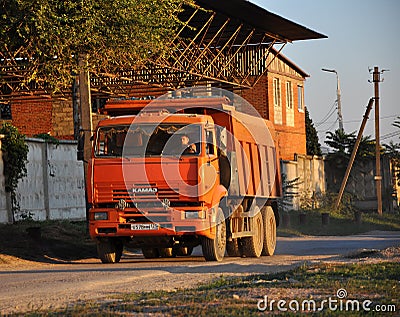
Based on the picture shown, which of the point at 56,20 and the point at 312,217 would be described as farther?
the point at 312,217

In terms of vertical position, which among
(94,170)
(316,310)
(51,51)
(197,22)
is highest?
(197,22)

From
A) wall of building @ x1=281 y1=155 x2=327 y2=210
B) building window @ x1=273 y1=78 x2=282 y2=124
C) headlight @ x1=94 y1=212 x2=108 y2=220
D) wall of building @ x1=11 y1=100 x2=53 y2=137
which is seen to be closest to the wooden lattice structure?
wall of building @ x1=11 y1=100 x2=53 y2=137

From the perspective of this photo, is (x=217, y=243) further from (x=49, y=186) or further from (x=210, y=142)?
(x=49, y=186)

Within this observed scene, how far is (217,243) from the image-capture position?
2091 centimetres

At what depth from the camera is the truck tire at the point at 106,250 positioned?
2120 centimetres

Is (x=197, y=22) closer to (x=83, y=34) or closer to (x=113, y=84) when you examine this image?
(x=113, y=84)

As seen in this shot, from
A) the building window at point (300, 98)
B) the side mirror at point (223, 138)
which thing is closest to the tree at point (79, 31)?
the side mirror at point (223, 138)

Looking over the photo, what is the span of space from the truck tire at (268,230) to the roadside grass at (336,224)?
1158cm

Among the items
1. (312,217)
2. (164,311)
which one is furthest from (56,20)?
(312,217)

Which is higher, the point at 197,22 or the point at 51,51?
the point at 197,22

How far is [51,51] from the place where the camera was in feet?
72.8

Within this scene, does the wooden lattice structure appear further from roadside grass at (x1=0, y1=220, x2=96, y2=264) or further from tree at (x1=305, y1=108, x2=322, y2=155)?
tree at (x1=305, y1=108, x2=322, y2=155)

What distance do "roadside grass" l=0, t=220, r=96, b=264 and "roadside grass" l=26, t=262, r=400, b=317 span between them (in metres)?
8.45

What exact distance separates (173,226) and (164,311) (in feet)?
28.6
